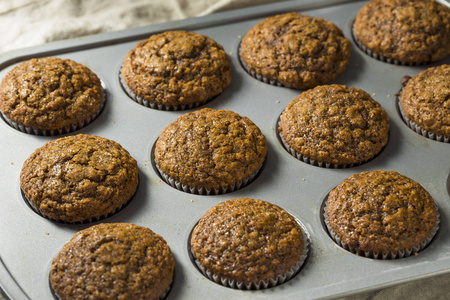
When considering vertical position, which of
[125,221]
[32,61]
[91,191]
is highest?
[32,61]

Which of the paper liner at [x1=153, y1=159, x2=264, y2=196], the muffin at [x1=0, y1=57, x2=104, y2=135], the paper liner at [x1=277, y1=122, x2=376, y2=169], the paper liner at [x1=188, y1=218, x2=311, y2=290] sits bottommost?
→ the paper liner at [x1=188, y1=218, x2=311, y2=290]

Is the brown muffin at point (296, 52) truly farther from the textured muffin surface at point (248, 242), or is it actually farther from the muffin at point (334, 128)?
the textured muffin surface at point (248, 242)

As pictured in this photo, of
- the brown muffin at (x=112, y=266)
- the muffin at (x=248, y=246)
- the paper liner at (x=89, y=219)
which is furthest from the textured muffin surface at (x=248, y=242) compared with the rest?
the paper liner at (x=89, y=219)

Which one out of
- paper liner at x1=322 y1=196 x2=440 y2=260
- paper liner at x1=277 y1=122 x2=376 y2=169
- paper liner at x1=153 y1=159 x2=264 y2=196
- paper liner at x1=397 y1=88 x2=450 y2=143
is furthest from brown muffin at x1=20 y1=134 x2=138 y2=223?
paper liner at x1=397 y1=88 x2=450 y2=143

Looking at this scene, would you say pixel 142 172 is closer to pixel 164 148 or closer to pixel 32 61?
pixel 164 148

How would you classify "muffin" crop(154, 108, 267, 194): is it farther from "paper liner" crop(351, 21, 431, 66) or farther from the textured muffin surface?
"paper liner" crop(351, 21, 431, 66)

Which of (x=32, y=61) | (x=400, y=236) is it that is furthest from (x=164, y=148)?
(x=400, y=236)

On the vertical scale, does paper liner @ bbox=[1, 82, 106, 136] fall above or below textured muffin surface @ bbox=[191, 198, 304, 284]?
above
